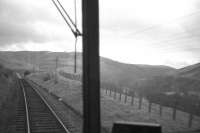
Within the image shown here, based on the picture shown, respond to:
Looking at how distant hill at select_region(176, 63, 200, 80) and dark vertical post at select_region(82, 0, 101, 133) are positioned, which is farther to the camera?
distant hill at select_region(176, 63, 200, 80)

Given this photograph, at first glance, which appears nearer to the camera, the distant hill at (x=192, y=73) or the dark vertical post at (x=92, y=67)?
the dark vertical post at (x=92, y=67)

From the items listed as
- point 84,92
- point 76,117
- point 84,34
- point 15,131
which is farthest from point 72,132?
point 84,34

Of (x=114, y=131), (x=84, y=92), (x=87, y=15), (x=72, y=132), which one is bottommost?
(x=72, y=132)

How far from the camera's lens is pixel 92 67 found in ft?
16.3

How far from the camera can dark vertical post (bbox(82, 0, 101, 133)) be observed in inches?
195

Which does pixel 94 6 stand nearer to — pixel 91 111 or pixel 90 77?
pixel 90 77

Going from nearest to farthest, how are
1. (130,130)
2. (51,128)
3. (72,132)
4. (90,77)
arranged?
1. (130,130)
2. (90,77)
3. (72,132)
4. (51,128)

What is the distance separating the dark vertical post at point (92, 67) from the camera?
16.3 feet

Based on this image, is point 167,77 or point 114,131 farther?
point 167,77

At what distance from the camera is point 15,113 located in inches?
563

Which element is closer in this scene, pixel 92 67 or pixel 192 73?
pixel 92 67

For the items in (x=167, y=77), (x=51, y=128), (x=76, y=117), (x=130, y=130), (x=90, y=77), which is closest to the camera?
(x=130, y=130)

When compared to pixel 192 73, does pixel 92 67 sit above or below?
below

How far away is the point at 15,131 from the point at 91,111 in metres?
6.78
